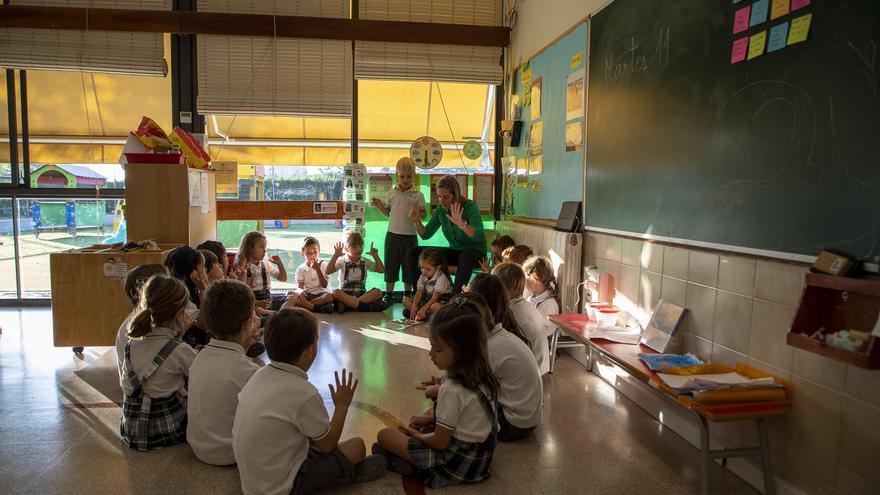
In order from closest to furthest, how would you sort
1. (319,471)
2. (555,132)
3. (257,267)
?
(319,471) → (555,132) → (257,267)

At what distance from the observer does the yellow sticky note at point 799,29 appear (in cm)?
221

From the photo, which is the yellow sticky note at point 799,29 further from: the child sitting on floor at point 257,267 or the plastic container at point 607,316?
the child sitting on floor at point 257,267

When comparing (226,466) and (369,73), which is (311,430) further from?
(369,73)

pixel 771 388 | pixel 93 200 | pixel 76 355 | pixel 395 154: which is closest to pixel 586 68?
pixel 771 388

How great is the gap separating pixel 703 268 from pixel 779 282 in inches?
20.0

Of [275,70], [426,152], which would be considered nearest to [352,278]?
[426,152]

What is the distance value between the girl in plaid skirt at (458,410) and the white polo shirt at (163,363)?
1095 millimetres

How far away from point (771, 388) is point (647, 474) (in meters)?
0.65

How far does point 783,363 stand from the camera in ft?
7.72

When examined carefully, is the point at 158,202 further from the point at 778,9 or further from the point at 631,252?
the point at 778,9

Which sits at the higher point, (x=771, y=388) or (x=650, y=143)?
(x=650, y=143)

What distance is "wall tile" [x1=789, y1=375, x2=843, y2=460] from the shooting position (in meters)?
2.11

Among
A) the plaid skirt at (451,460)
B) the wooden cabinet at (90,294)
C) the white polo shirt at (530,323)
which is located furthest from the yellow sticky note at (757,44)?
the wooden cabinet at (90,294)

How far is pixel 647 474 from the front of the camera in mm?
2611
